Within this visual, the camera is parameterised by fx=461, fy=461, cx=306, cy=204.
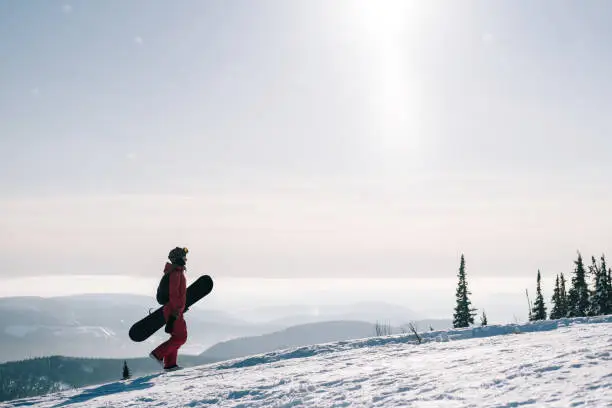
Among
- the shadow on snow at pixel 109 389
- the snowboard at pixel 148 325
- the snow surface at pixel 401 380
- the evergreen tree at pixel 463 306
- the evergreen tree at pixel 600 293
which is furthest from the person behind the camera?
the evergreen tree at pixel 463 306

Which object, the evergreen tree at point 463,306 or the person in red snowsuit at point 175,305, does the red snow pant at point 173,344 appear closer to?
the person in red snowsuit at point 175,305

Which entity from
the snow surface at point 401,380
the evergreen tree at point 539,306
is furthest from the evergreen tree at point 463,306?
the snow surface at point 401,380

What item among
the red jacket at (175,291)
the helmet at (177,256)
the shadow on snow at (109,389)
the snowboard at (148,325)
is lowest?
the shadow on snow at (109,389)

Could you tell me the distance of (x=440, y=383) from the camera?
6.09 meters

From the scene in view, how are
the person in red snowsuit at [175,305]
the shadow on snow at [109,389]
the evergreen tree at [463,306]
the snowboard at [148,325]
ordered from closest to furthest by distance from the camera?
the shadow on snow at [109,389]
the person in red snowsuit at [175,305]
the snowboard at [148,325]
the evergreen tree at [463,306]

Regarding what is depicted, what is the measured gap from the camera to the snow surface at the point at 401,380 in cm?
513

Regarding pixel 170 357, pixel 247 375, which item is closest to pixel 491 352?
pixel 247 375

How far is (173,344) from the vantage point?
43.2 feet

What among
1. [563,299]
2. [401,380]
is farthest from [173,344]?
[563,299]

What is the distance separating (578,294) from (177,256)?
53913 millimetres

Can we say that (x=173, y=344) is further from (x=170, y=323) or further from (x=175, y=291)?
(x=175, y=291)

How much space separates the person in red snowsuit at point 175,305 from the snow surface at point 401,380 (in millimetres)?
1540

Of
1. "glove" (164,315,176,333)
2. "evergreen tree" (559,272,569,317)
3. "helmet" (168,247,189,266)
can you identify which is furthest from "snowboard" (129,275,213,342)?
"evergreen tree" (559,272,569,317)

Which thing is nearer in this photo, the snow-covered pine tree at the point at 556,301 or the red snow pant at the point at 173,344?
the red snow pant at the point at 173,344
